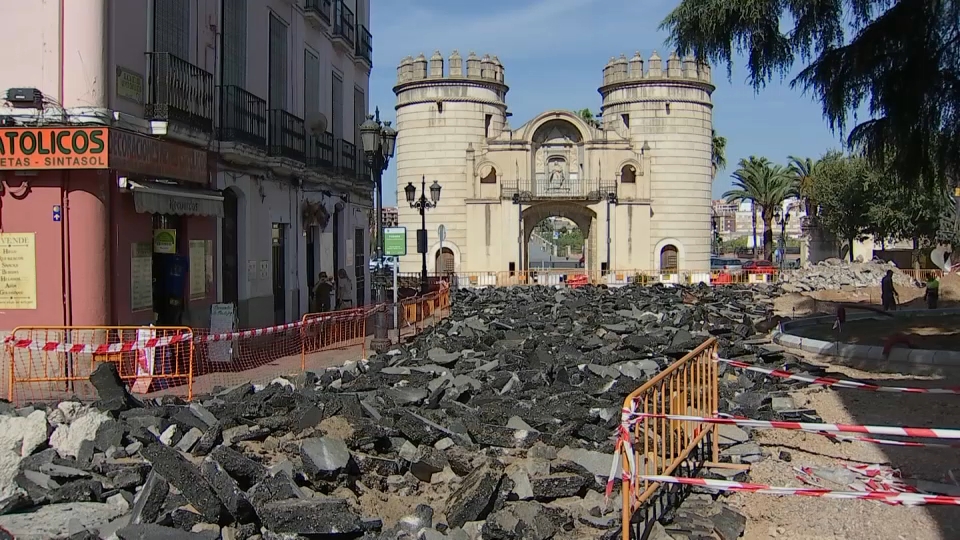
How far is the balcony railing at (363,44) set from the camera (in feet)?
83.5

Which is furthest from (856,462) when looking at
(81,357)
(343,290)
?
(343,290)

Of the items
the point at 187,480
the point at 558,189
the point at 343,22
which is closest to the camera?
the point at 187,480

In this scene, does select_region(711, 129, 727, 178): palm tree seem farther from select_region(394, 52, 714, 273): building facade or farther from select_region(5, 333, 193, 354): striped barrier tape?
select_region(5, 333, 193, 354): striped barrier tape

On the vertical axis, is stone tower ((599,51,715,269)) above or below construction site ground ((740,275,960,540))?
above

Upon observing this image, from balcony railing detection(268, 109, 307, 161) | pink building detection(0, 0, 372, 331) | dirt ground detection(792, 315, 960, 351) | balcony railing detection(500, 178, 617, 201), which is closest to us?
pink building detection(0, 0, 372, 331)

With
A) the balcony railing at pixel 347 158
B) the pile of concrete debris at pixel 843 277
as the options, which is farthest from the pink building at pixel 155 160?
the pile of concrete debris at pixel 843 277

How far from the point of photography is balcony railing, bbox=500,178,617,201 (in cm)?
4869

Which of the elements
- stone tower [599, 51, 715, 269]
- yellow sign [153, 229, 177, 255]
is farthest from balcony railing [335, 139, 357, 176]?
stone tower [599, 51, 715, 269]

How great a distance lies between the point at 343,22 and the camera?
75.9ft

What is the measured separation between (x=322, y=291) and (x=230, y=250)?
4.19 m

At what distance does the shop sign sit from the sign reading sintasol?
0.57ft

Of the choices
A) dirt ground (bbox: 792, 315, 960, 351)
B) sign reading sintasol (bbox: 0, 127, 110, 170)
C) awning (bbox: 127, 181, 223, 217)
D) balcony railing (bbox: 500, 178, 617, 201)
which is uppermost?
balcony railing (bbox: 500, 178, 617, 201)

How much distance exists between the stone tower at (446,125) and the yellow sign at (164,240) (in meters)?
35.4

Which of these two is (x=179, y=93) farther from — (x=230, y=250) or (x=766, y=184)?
(x=766, y=184)
